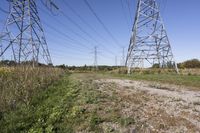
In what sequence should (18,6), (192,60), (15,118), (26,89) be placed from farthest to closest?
(192,60)
(18,6)
(26,89)
(15,118)

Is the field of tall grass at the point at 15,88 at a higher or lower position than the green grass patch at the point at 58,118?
higher

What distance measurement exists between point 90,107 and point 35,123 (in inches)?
69.5

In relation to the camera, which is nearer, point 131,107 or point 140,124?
point 140,124

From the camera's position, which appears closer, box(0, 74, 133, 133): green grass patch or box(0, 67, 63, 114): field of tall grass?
box(0, 74, 133, 133): green grass patch

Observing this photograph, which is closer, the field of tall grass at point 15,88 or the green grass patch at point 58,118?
the green grass patch at point 58,118

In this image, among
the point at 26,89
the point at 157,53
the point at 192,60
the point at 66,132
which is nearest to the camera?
the point at 66,132

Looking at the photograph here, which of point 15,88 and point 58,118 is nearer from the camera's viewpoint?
point 58,118

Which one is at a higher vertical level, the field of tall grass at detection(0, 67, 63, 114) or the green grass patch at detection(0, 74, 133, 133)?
the field of tall grass at detection(0, 67, 63, 114)

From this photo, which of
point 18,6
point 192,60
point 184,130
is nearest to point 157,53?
point 18,6

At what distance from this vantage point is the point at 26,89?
6.83 metres

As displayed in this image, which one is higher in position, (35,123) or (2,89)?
(2,89)

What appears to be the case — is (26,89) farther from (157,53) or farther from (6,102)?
(157,53)

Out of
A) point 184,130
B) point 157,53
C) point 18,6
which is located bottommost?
point 184,130

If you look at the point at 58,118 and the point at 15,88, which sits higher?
the point at 15,88
